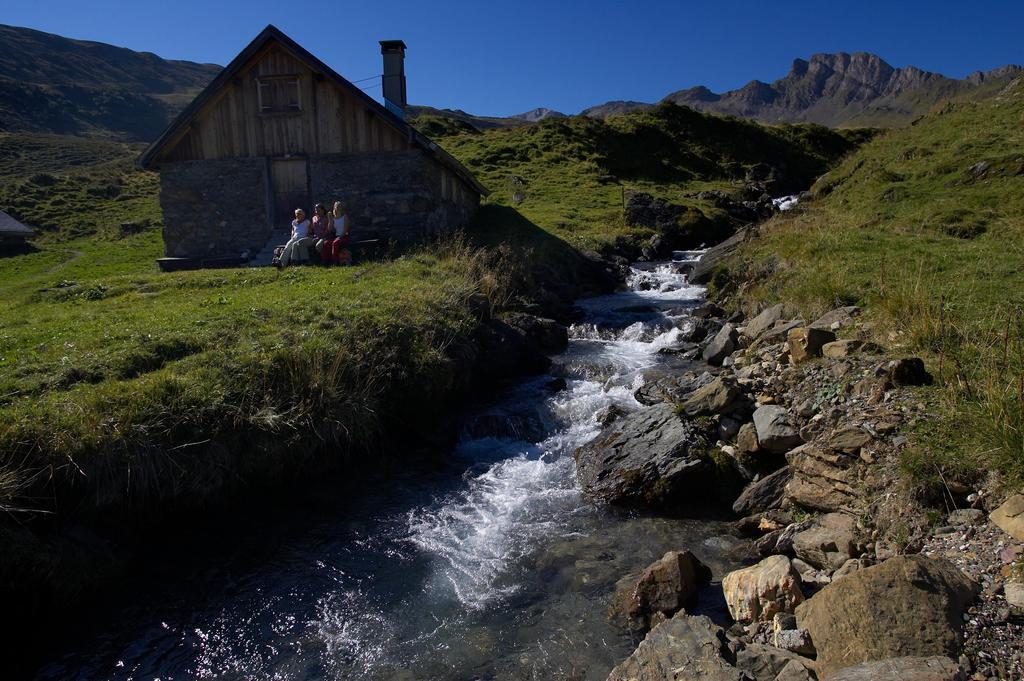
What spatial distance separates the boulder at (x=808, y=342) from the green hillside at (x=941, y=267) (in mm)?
630

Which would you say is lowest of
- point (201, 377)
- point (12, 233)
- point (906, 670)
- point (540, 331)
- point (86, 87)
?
point (906, 670)

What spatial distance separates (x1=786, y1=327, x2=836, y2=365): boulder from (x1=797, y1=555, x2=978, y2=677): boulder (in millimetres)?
4588

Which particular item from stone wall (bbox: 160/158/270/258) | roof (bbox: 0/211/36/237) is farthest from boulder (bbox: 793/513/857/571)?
roof (bbox: 0/211/36/237)

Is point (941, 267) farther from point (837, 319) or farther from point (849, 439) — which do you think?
point (849, 439)

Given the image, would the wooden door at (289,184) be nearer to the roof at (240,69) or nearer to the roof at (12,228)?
the roof at (240,69)

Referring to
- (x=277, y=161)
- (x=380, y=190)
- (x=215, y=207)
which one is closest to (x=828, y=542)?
(x=380, y=190)

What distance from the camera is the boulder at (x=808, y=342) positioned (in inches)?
341

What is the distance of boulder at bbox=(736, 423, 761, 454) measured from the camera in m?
7.76

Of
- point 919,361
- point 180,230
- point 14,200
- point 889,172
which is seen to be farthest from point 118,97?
point 919,361

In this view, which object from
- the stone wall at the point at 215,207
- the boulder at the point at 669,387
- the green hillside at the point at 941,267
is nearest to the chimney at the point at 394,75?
the stone wall at the point at 215,207

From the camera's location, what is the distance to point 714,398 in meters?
8.74

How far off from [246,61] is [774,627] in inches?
813

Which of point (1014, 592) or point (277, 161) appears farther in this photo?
point (277, 161)

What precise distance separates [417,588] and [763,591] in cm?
340
